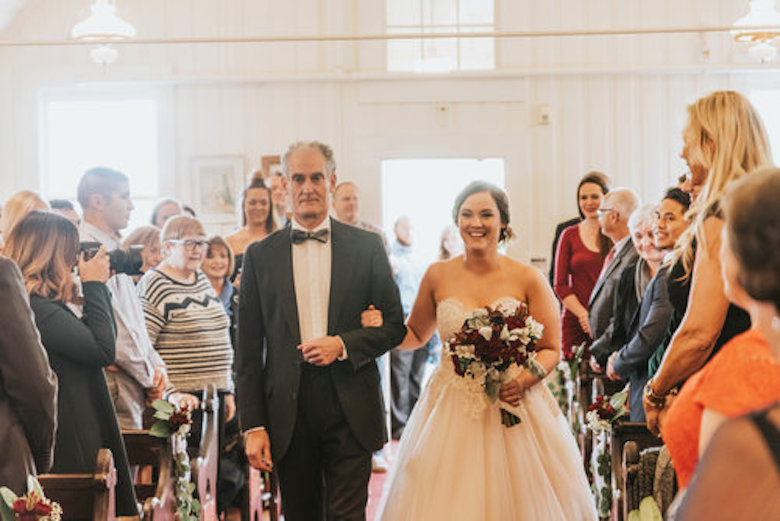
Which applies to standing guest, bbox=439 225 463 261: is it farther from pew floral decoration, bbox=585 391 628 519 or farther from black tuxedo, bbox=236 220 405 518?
black tuxedo, bbox=236 220 405 518

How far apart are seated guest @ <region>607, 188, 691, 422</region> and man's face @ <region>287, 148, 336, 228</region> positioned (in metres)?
1.32

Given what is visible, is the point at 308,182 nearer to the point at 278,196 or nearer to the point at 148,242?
the point at 148,242

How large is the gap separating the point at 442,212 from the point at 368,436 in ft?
22.0

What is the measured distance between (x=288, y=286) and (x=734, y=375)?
2.14m

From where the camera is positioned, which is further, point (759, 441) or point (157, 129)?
point (157, 129)

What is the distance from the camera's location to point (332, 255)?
12.4ft

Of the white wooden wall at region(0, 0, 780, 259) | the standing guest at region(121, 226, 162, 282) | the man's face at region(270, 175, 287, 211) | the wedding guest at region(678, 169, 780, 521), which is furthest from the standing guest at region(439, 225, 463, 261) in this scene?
the wedding guest at region(678, 169, 780, 521)

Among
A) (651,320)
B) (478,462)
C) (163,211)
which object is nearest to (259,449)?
(478,462)

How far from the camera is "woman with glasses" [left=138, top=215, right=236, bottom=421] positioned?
199 inches

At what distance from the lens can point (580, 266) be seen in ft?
22.6

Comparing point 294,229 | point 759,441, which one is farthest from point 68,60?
point 759,441

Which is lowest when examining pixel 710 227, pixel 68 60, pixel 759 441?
pixel 759 441

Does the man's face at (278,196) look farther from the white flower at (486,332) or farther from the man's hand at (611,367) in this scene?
the white flower at (486,332)

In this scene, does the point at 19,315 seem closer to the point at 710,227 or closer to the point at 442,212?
the point at 710,227
